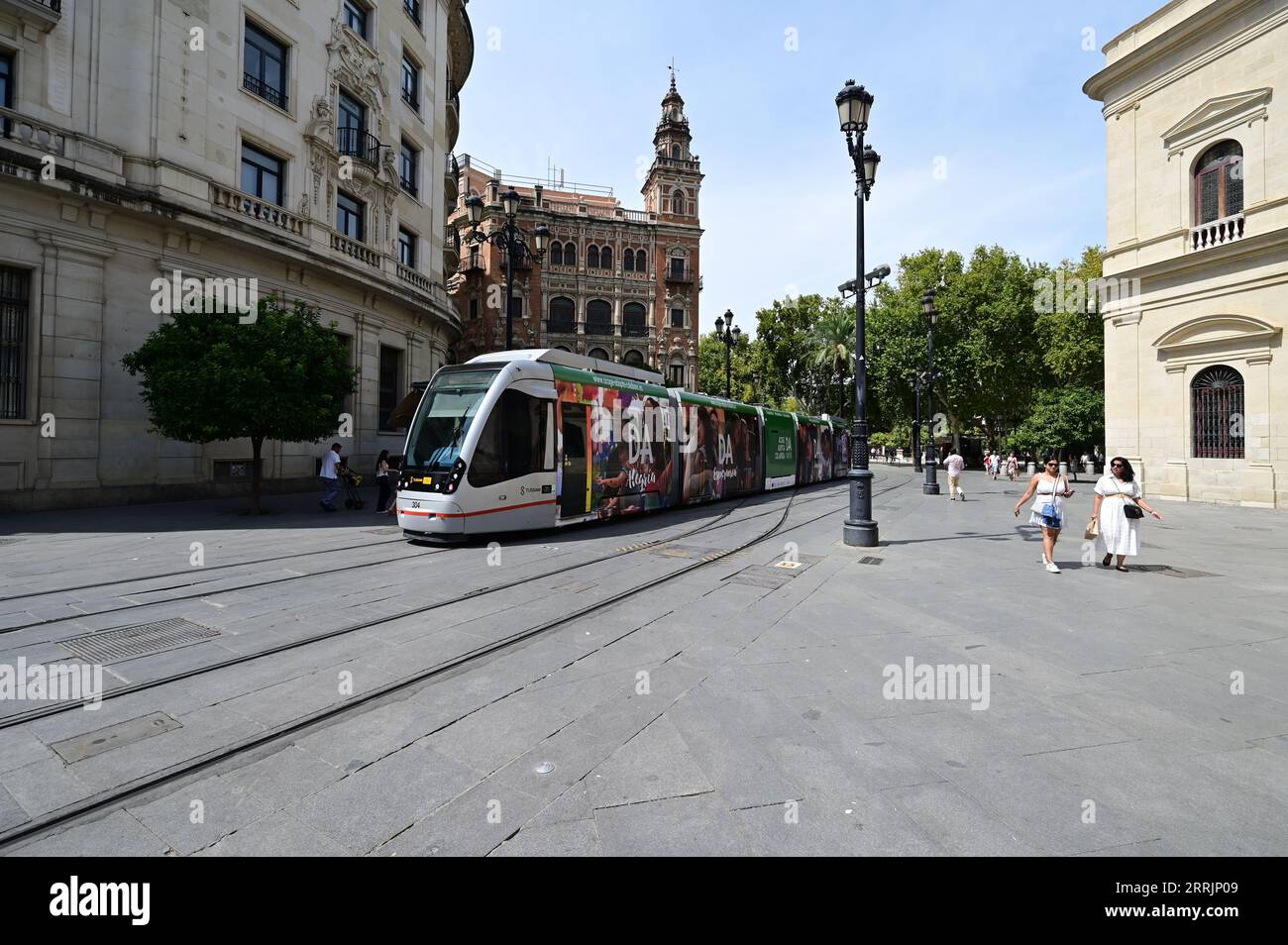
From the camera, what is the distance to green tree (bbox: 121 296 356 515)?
480 inches

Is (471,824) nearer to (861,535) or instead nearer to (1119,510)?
(861,535)

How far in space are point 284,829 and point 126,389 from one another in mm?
17108

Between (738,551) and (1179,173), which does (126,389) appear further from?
(1179,173)

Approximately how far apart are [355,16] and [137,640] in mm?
25069

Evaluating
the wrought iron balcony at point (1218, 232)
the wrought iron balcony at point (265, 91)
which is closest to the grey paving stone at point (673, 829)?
the wrought iron balcony at point (265, 91)

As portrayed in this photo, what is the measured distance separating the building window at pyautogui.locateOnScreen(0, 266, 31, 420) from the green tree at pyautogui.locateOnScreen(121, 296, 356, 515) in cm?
267

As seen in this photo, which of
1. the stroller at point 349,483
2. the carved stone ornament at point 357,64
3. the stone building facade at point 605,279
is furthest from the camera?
the stone building facade at point 605,279

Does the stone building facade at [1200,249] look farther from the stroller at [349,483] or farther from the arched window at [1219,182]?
the stroller at [349,483]

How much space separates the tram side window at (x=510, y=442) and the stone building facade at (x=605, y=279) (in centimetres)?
3498

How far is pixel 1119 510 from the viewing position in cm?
813

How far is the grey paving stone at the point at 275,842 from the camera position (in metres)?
2.36

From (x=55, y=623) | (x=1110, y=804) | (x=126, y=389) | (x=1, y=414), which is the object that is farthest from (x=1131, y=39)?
(x=1, y=414)

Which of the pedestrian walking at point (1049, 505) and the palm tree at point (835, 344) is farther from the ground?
the palm tree at point (835, 344)
